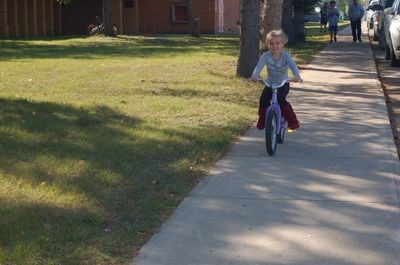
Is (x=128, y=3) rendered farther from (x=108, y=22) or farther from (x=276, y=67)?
(x=276, y=67)

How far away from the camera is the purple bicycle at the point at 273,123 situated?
25.5 feet

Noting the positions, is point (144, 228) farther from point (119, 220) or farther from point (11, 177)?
point (11, 177)

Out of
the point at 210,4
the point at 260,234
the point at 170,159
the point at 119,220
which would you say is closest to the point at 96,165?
the point at 170,159

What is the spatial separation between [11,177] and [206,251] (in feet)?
7.79

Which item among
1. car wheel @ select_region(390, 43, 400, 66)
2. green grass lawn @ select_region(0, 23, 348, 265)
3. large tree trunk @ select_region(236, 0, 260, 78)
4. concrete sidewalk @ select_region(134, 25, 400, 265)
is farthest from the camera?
car wheel @ select_region(390, 43, 400, 66)

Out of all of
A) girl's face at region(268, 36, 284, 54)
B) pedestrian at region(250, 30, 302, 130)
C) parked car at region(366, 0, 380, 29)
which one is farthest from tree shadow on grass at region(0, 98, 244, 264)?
A: parked car at region(366, 0, 380, 29)

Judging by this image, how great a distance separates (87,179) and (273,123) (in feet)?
7.62

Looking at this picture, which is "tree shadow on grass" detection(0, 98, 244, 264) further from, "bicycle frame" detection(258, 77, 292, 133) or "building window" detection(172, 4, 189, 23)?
"building window" detection(172, 4, 189, 23)

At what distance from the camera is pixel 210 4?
4119cm

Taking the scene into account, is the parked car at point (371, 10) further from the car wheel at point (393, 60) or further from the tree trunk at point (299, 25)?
the car wheel at point (393, 60)

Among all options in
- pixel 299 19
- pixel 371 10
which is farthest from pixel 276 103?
pixel 299 19

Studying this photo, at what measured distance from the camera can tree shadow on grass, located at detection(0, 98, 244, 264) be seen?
506 centimetres

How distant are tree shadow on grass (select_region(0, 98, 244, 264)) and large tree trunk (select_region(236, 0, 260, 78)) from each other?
5383 mm

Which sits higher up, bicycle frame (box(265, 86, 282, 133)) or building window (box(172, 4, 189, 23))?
building window (box(172, 4, 189, 23))
